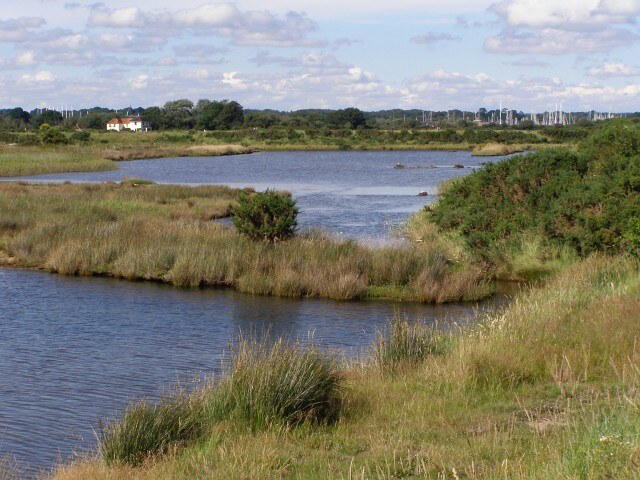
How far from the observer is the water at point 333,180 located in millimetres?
37844

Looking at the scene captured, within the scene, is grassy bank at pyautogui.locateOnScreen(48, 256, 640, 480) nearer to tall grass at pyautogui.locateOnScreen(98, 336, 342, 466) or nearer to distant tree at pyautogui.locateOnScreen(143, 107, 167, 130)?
tall grass at pyautogui.locateOnScreen(98, 336, 342, 466)

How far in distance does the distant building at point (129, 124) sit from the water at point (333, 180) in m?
62.7

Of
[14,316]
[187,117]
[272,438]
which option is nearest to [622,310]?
[272,438]

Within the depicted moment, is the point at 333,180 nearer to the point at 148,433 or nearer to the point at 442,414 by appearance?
the point at 442,414

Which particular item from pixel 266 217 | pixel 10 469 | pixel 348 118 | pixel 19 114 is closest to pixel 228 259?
pixel 266 217

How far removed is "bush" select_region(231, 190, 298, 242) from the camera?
23891 mm

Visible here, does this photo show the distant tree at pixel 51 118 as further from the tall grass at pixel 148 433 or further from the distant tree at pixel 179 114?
the tall grass at pixel 148 433

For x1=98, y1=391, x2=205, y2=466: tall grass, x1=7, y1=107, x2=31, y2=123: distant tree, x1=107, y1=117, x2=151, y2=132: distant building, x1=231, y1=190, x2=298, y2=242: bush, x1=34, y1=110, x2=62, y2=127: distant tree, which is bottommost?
x1=98, y1=391, x2=205, y2=466: tall grass

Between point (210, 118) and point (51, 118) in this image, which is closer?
point (210, 118)

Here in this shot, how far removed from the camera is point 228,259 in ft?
73.9

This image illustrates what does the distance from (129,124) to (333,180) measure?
103 m

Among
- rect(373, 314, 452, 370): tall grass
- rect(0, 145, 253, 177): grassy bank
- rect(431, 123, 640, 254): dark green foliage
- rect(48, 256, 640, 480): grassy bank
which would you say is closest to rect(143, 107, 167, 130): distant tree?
rect(0, 145, 253, 177): grassy bank

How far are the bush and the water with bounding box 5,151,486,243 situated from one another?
4094 mm

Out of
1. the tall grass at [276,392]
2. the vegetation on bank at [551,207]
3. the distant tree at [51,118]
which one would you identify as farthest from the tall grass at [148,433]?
the distant tree at [51,118]
